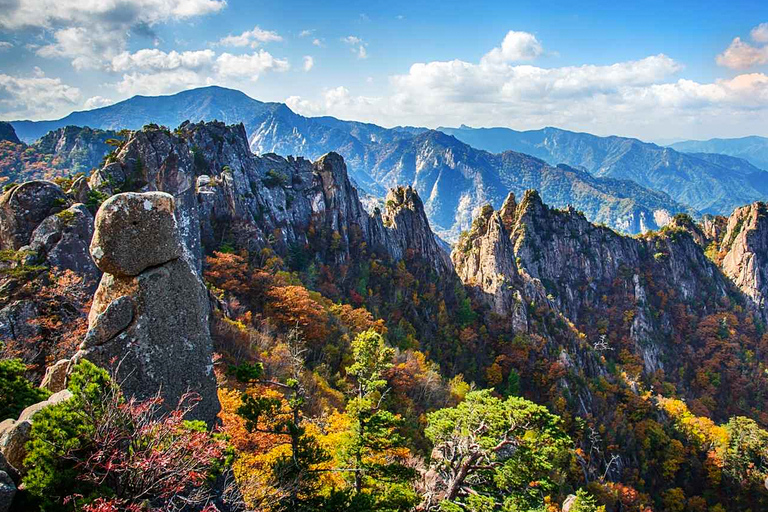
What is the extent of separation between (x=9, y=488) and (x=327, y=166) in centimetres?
7529

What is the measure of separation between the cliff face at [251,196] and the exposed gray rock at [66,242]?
37.9 feet

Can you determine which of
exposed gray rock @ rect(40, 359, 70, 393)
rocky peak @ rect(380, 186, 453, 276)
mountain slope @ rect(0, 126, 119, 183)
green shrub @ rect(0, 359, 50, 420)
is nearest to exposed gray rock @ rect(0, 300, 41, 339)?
exposed gray rock @ rect(40, 359, 70, 393)

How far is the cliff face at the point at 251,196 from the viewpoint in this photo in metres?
41.2

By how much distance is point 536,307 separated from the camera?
244 ft

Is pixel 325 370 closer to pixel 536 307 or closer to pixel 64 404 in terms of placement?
pixel 64 404

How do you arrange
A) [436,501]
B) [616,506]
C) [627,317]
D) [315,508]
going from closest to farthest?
[315,508]
[436,501]
[616,506]
[627,317]

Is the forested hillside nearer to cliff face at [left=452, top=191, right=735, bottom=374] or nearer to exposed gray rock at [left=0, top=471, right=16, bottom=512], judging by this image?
exposed gray rock at [left=0, top=471, right=16, bottom=512]

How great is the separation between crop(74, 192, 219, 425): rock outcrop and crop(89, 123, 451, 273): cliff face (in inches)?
942

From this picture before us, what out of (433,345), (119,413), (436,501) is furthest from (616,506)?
(119,413)

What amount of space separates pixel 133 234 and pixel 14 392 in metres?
3.97

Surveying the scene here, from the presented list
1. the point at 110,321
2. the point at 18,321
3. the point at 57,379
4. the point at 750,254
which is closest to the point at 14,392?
the point at 57,379

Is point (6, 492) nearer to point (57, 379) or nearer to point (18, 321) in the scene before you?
point (57, 379)

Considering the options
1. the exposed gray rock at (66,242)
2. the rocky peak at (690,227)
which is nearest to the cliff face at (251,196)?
the exposed gray rock at (66,242)

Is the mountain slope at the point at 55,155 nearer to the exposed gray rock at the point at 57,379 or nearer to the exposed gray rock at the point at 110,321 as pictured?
the exposed gray rock at the point at 57,379
